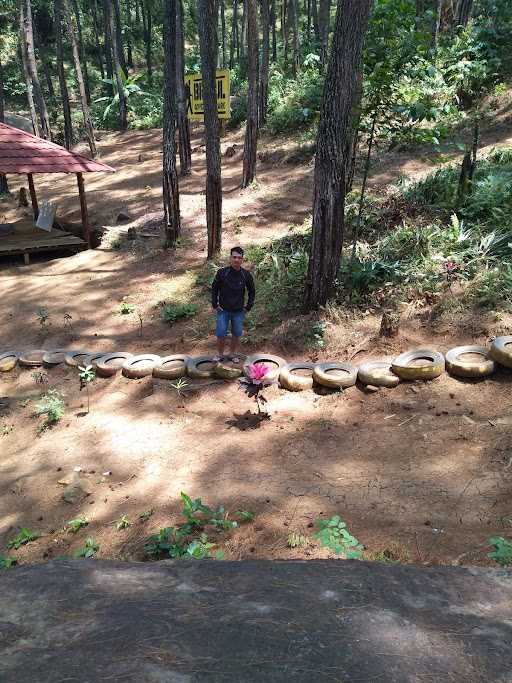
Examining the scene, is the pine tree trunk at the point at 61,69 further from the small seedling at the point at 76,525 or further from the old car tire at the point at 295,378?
the small seedling at the point at 76,525

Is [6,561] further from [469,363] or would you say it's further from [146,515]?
[469,363]

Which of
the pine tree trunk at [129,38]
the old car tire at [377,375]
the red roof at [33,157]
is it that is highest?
the pine tree trunk at [129,38]

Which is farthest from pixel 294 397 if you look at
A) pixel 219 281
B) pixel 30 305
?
pixel 30 305

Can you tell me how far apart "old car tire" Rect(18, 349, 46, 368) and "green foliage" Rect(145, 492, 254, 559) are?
492 centimetres

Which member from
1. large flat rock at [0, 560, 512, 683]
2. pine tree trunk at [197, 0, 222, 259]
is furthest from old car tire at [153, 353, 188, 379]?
large flat rock at [0, 560, 512, 683]

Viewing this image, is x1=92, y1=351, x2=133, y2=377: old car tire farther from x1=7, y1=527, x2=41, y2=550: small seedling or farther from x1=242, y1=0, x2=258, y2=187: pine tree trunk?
x1=242, y1=0, x2=258, y2=187: pine tree trunk

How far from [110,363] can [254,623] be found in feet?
22.2

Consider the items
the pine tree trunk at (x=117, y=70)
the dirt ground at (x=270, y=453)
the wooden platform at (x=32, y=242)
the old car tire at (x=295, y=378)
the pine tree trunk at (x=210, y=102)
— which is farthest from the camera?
the pine tree trunk at (x=117, y=70)

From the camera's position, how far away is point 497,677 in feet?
4.65

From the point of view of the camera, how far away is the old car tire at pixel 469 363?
19.6 feet

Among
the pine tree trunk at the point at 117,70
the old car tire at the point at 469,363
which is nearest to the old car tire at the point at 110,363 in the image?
the old car tire at the point at 469,363

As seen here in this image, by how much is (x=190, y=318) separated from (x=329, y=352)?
3.10 metres

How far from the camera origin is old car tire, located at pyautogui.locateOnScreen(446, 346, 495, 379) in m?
5.96

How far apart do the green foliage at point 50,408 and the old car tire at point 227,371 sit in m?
2.14
